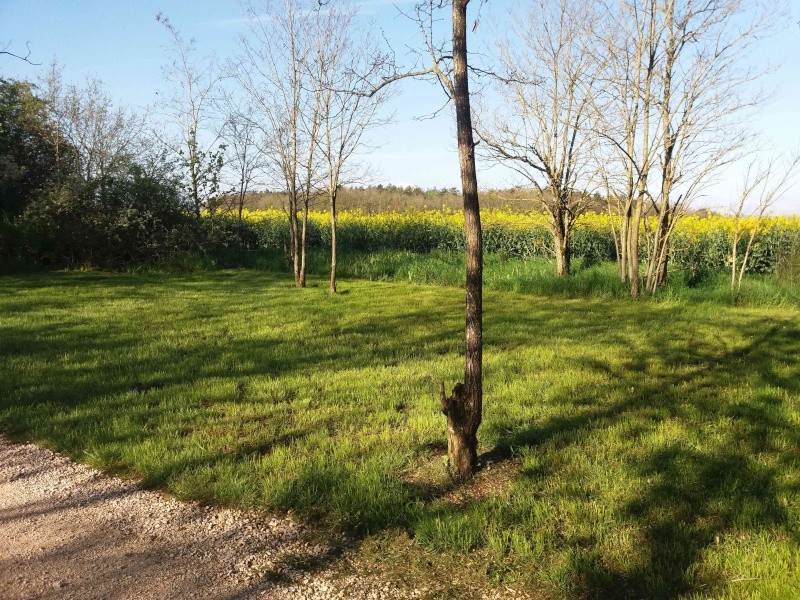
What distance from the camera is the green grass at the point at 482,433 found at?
10.2 ft

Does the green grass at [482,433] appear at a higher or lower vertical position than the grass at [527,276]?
lower

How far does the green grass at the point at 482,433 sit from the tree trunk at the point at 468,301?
22 cm

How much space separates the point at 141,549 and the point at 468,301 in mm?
2328

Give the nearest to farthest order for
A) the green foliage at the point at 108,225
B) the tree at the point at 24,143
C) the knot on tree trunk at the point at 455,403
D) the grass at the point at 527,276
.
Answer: the knot on tree trunk at the point at 455,403, the grass at the point at 527,276, the green foliage at the point at 108,225, the tree at the point at 24,143

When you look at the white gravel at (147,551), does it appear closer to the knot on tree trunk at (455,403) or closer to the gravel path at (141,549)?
the gravel path at (141,549)

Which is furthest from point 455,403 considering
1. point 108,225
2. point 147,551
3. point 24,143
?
point 24,143

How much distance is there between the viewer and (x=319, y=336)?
28.6ft

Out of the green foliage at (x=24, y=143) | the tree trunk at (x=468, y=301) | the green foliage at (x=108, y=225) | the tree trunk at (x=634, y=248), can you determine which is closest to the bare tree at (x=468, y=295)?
the tree trunk at (x=468, y=301)

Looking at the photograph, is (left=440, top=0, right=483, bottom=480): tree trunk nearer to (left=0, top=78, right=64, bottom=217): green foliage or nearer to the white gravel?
the white gravel

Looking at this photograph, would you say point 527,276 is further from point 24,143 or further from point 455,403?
point 24,143

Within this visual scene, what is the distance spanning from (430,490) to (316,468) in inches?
30.0

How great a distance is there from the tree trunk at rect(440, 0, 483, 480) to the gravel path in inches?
44.9

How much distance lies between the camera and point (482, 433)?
4.70 metres

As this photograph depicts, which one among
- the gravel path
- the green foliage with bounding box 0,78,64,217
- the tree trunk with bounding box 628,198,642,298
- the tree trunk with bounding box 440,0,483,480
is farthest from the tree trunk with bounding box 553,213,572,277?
the green foliage with bounding box 0,78,64,217
